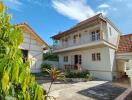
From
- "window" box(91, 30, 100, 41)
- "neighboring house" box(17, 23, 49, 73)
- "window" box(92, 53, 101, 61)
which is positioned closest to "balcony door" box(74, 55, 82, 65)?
"window" box(92, 53, 101, 61)

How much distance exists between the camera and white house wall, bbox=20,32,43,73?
19.0 metres

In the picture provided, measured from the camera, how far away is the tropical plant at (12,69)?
1.90 meters

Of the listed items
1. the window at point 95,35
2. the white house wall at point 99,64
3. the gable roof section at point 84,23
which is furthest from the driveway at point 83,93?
the gable roof section at point 84,23

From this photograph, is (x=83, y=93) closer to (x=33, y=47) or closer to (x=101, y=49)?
(x=101, y=49)

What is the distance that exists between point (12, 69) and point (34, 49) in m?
18.2

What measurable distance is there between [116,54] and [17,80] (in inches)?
805

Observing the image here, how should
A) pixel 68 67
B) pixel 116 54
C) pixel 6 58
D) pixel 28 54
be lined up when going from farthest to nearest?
pixel 68 67 < pixel 116 54 < pixel 28 54 < pixel 6 58

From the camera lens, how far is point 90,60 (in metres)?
22.0

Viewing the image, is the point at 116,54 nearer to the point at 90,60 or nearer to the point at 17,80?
the point at 90,60

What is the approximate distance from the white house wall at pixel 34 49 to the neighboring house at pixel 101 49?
5.31 metres

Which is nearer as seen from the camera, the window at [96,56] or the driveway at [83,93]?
the driveway at [83,93]

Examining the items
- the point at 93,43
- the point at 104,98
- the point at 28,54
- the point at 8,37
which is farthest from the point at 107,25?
the point at 8,37

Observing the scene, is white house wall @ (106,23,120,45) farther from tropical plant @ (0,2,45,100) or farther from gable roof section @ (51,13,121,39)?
tropical plant @ (0,2,45,100)

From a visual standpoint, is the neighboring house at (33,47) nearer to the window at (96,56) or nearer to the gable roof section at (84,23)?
the gable roof section at (84,23)
